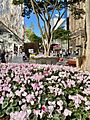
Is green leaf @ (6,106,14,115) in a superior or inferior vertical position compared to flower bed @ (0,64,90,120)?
inferior

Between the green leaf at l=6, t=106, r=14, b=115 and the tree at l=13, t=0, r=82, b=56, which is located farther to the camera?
the tree at l=13, t=0, r=82, b=56

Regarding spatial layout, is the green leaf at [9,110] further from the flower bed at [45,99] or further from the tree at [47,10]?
the tree at [47,10]

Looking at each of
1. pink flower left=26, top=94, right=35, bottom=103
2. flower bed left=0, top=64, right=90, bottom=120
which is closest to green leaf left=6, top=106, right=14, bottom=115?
flower bed left=0, top=64, right=90, bottom=120

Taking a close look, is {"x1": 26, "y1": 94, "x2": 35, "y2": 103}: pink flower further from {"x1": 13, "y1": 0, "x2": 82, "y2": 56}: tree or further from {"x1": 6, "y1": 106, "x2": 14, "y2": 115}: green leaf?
{"x1": 13, "y1": 0, "x2": 82, "y2": 56}: tree

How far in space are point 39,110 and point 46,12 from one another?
22565 millimetres

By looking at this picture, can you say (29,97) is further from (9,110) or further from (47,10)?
(47,10)

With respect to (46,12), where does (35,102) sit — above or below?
below

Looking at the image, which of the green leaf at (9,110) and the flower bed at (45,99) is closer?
the flower bed at (45,99)

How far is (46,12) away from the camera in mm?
26375

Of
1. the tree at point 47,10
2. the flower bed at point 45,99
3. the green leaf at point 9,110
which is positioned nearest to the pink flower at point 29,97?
the flower bed at point 45,99

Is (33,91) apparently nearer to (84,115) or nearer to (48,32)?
(84,115)

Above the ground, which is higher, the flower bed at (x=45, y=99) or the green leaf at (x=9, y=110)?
the flower bed at (x=45, y=99)

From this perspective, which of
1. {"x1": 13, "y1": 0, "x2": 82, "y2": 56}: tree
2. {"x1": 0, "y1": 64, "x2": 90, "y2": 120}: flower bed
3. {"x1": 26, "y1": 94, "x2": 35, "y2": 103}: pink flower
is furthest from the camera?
{"x1": 13, "y1": 0, "x2": 82, "y2": 56}: tree

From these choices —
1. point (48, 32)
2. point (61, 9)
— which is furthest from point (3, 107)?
point (61, 9)
